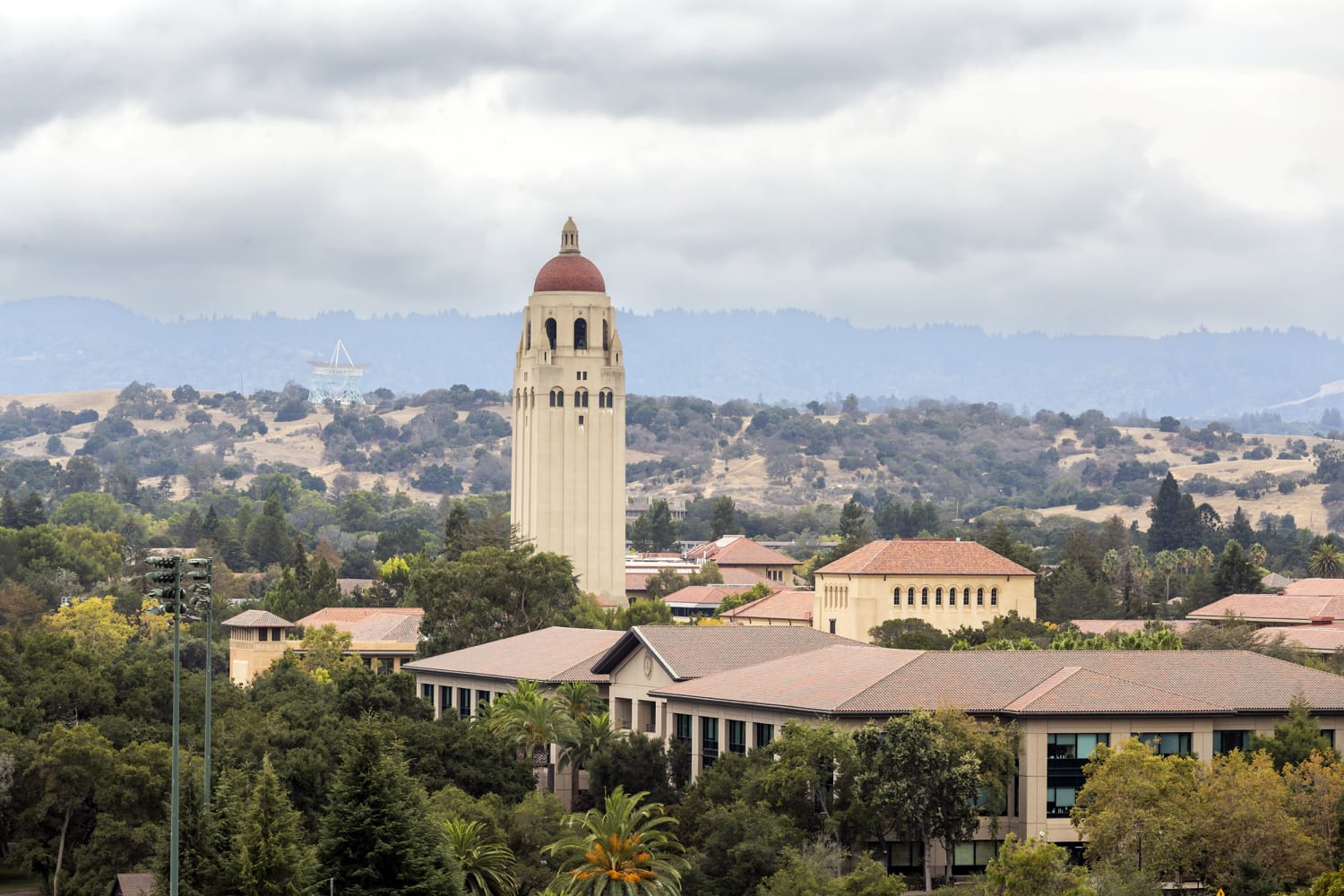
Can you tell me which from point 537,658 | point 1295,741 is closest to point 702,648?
point 537,658

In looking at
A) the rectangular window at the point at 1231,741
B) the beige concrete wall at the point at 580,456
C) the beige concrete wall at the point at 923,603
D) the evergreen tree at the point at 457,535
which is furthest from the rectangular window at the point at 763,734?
the beige concrete wall at the point at 580,456

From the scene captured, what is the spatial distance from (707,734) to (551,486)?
10040cm

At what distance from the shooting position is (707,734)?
3521 inches

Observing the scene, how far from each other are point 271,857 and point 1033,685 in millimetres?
32646

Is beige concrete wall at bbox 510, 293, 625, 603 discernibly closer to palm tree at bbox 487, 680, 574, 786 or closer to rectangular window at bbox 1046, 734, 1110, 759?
palm tree at bbox 487, 680, 574, 786

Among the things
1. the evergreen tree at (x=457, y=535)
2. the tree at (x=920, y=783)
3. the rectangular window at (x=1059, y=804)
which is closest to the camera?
the tree at (x=920, y=783)

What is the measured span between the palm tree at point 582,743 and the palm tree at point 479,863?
18502 millimetres

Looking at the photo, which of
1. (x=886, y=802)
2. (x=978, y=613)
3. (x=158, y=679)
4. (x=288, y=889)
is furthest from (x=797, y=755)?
(x=978, y=613)

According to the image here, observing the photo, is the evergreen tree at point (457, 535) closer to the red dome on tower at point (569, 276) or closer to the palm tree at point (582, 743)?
the red dome on tower at point (569, 276)

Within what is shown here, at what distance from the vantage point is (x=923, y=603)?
450ft

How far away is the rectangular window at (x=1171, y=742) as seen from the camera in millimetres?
81188

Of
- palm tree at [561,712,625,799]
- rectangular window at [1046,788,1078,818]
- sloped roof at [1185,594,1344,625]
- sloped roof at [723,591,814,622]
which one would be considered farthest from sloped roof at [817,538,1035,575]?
rectangular window at [1046,788,1078,818]

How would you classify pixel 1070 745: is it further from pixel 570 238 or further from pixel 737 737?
pixel 570 238

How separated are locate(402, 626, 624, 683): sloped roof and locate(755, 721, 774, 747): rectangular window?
15.6 m
